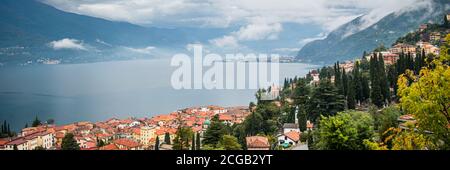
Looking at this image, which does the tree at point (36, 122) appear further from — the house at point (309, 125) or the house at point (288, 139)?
the house at point (309, 125)

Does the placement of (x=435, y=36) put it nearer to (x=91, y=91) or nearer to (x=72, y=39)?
(x=91, y=91)

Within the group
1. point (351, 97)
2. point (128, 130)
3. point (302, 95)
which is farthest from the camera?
point (128, 130)

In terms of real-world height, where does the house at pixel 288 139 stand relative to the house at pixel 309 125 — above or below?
below

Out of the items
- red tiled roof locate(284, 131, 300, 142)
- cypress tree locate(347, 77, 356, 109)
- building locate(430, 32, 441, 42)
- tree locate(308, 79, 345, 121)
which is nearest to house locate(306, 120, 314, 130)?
tree locate(308, 79, 345, 121)

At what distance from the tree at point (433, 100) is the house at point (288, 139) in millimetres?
10569

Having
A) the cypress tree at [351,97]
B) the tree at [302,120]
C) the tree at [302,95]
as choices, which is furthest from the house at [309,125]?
the tree at [302,95]

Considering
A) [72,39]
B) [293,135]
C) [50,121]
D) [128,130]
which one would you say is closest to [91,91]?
[72,39]

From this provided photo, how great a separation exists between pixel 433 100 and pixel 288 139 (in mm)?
11295

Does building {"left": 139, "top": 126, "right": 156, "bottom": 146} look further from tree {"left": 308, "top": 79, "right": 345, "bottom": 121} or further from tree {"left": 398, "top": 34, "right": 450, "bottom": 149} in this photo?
tree {"left": 398, "top": 34, "right": 450, "bottom": 149}

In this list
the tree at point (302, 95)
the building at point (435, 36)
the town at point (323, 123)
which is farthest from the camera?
the building at point (435, 36)

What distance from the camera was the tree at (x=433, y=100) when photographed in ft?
8.20

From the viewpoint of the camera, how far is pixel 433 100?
8.30ft

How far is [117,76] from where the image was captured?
13.2 meters
